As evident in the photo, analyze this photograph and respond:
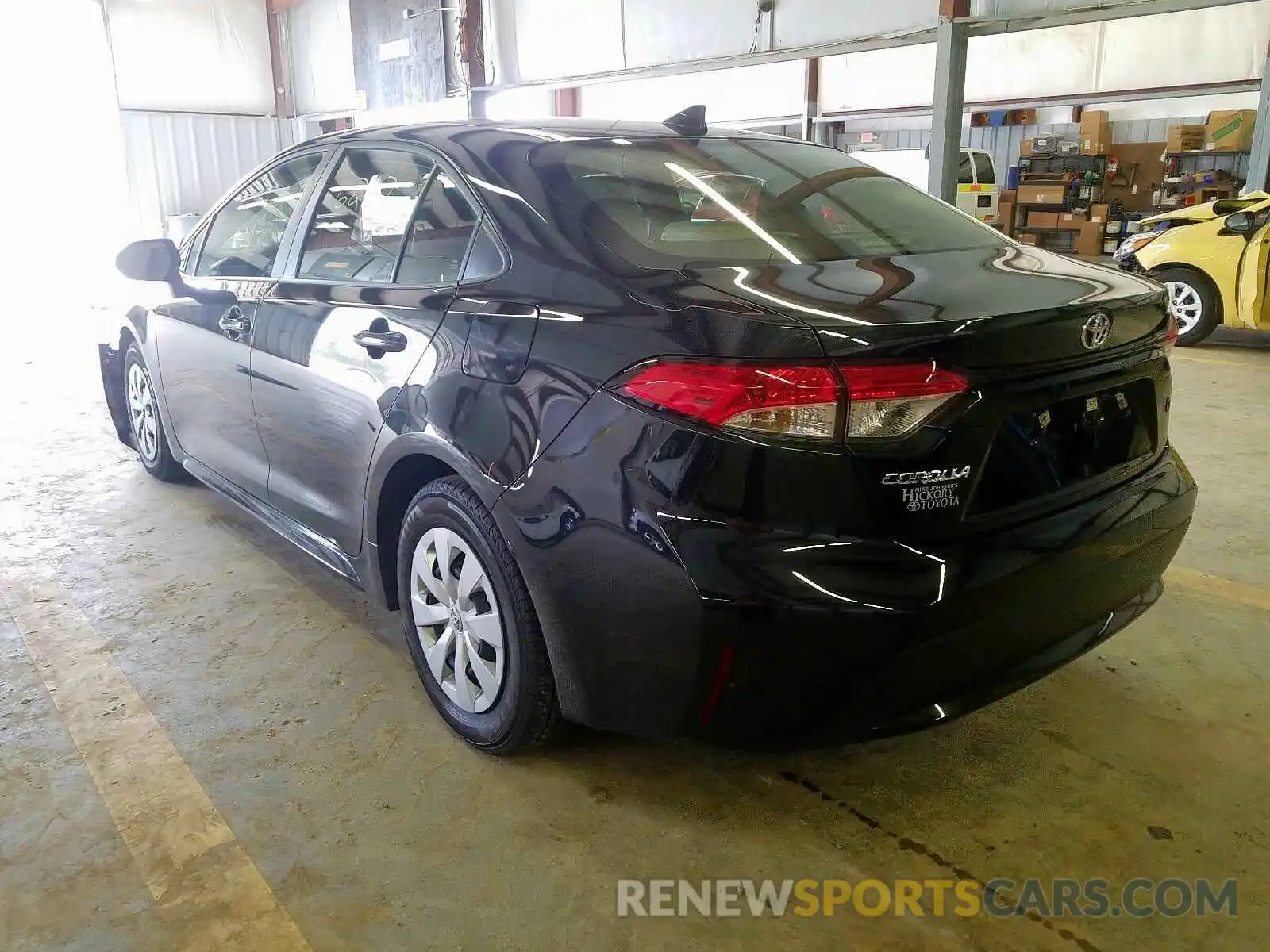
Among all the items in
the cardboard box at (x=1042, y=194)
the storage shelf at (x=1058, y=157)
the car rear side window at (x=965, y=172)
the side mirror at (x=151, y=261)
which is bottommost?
the side mirror at (x=151, y=261)

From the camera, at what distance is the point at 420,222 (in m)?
2.20

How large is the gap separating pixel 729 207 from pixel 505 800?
4.40 ft

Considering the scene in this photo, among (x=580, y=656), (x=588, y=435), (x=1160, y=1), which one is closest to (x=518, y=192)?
(x=588, y=435)

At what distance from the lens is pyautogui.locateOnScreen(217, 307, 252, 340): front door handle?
2756 mm

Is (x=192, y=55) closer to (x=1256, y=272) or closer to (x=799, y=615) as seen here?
(x=1256, y=272)

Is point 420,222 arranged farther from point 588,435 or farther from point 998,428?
point 998,428

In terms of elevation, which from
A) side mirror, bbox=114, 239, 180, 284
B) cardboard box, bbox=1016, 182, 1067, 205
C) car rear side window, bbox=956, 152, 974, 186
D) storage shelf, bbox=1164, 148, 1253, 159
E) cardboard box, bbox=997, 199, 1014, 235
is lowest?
side mirror, bbox=114, 239, 180, 284

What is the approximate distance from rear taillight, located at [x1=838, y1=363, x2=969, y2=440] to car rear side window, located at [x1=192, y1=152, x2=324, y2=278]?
1.85m

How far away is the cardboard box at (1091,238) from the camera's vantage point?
535 inches

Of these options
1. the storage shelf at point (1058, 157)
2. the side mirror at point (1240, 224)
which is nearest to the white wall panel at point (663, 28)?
the side mirror at point (1240, 224)

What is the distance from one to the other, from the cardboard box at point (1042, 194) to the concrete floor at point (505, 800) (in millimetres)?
12647

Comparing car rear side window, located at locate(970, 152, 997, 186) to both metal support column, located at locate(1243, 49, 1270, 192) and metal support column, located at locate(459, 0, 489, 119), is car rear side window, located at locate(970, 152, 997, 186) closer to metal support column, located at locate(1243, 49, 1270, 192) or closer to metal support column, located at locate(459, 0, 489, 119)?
metal support column, located at locate(1243, 49, 1270, 192)

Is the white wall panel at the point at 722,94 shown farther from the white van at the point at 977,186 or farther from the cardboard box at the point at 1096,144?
the cardboard box at the point at 1096,144

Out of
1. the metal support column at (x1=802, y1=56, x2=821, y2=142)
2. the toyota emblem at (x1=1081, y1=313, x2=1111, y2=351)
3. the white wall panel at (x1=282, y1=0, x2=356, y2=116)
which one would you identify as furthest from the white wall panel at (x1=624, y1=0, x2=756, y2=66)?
the toyota emblem at (x1=1081, y1=313, x2=1111, y2=351)
